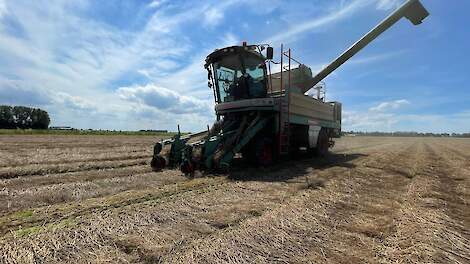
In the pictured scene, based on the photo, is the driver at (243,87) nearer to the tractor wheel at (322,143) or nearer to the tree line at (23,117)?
the tractor wheel at (322,143)

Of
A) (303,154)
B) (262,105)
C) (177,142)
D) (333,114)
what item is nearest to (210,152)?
(177,142)

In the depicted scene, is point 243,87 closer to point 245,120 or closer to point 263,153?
point 245,120

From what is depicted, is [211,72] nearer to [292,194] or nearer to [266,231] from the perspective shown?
[292,194]

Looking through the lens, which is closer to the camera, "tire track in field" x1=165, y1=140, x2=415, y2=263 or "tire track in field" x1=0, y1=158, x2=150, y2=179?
"tire track in field" x1=165, y1=140, x2=415, y2=263

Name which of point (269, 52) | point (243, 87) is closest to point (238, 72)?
point (243, 87)

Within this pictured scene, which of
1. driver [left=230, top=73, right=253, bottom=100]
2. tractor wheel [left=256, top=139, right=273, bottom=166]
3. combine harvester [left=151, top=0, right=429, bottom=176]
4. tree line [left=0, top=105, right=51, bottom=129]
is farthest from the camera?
tree line [left=0, top=105, right=51, bottom=129]

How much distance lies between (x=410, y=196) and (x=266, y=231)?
3609 millimetres

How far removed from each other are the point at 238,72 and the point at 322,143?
5.99m

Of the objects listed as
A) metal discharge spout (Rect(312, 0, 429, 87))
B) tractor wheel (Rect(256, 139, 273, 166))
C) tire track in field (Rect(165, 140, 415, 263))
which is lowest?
tire track in field (Rect(165, 140, 415, 263))

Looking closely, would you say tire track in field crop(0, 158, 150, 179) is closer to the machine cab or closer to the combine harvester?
the combine harvester

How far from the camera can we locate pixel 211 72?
11.8 m

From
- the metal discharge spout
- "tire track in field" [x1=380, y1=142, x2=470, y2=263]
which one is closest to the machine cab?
the metal discharge spout

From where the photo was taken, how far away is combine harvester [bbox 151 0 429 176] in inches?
363

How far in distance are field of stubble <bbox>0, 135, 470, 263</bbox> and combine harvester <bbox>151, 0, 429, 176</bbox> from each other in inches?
62.5
